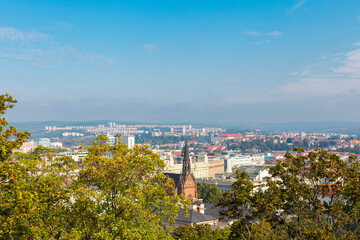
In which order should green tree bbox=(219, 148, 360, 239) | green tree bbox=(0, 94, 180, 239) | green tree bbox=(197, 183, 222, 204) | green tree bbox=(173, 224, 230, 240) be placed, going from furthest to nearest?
green tree bbox=(197, 183, 222, 204), green tree bbox=(173, 224, 230, 240), green tree bbox=(219, 148, 360, 239), green tree bbox=(0, 94, 180, 239)

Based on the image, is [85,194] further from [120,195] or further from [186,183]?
[186,183]

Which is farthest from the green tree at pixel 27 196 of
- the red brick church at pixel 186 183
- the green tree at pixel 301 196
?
the red brick church at pixel 186 183

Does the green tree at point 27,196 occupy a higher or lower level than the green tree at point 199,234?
higher

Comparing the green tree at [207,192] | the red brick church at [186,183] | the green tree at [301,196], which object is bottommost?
the green tree at [207,192]

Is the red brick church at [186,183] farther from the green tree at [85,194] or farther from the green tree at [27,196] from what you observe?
the green tree at [27,196]

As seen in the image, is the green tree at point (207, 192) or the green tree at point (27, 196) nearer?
the green tree at point (27, 196)

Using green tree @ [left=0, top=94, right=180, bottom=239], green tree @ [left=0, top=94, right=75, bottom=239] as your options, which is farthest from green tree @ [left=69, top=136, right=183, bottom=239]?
green tree @ [left=0, top=94, right=75, bottom=239]

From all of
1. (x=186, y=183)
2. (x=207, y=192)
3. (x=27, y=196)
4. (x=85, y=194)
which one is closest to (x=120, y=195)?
(x=85, y=194)

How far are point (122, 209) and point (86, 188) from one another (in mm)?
1539

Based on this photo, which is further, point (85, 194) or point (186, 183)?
point (186, 183)

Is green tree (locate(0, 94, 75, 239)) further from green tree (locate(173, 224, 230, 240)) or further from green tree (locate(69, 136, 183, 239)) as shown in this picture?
green tree (locate(173, 224, 230, 240))

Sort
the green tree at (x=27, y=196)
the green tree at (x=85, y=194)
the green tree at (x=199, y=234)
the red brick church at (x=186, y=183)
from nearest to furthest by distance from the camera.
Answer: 1. the green tree at (x=27, y=196)
2. the green tree at (x=85, y=194)
3. the green tree at (x=199, y=234)
4. the red brick church at (x=186, y=183)

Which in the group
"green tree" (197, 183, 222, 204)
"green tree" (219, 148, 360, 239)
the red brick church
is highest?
"green tree" (219, 148, 360, 239)

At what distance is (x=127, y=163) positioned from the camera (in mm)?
17375
